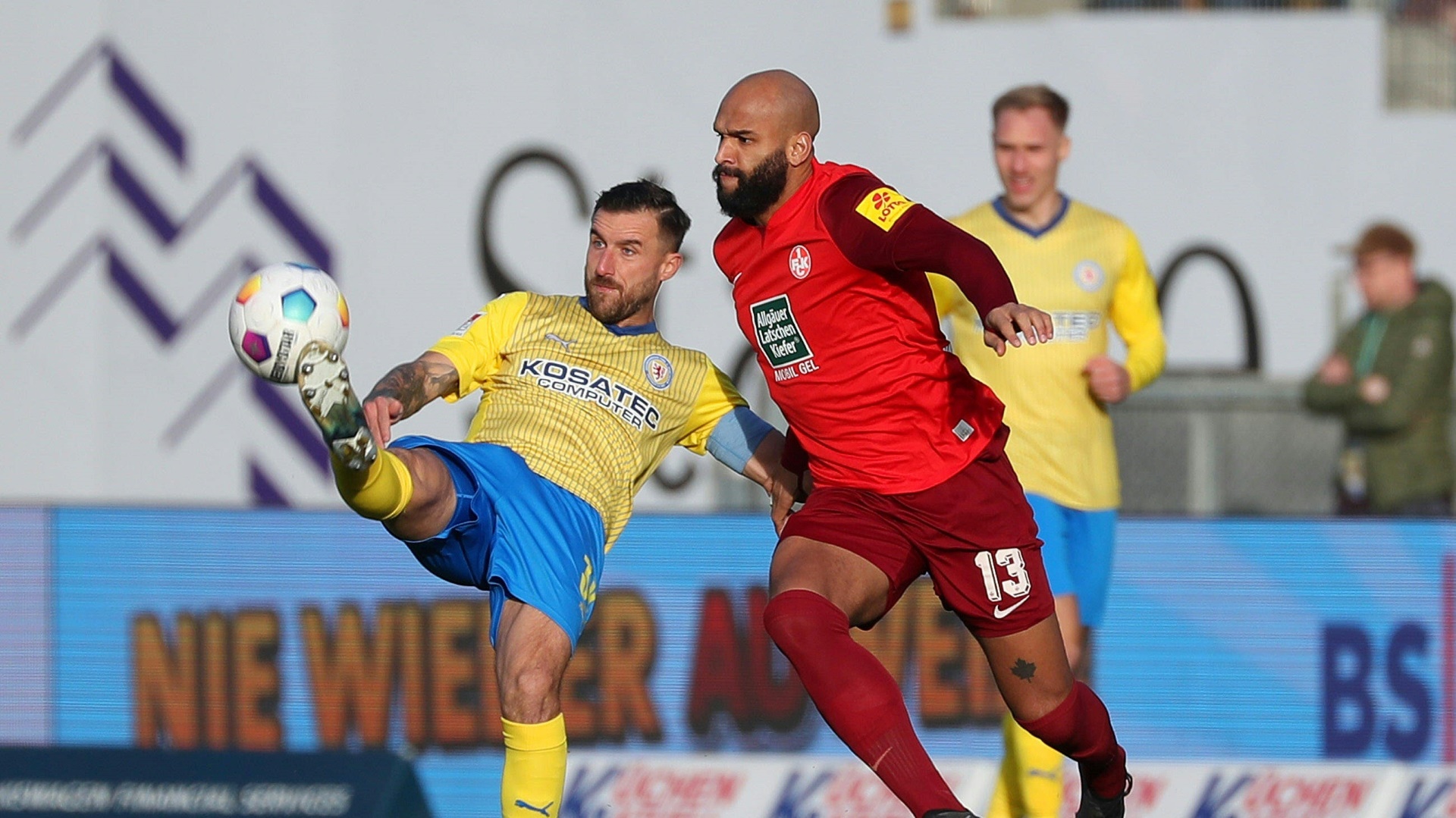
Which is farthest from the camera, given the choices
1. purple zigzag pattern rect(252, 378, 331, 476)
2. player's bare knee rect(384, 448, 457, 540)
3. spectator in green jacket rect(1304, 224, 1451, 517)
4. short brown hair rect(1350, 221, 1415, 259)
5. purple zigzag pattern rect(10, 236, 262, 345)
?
purple zigzag pattern rect(10, 236, 262, 345)

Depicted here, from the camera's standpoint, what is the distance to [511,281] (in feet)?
39.0

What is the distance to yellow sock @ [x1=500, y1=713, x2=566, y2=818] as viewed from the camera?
496 centimetres

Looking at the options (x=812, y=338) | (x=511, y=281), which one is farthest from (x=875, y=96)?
(x=812, y=338)

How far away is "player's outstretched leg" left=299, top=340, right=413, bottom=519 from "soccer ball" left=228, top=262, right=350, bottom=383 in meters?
0.07

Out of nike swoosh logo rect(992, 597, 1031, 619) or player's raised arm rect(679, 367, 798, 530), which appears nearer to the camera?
nike swoosh logo rect(992, 597, 1031, 619)

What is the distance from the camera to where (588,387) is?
5355 millimetres

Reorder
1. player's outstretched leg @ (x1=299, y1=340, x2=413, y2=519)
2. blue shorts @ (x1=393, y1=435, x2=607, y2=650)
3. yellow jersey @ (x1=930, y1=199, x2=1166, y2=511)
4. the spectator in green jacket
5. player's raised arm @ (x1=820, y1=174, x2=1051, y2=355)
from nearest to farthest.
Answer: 1. player's raised arm @ (x1=820, y1=174, x2=1051, y2=355)
2. player's outstretched leg @ (x1=299, y1=340, x2=413, y2=519)
3. blue shorts @ (x1=393, y1=435, x2=607, y2=650)
4. yellow jersey @ (x1=930, y1=199, x2=1166, y2=511)
5. the spectator in green jacket

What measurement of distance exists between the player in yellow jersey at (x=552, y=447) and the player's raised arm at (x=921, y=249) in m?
0.92

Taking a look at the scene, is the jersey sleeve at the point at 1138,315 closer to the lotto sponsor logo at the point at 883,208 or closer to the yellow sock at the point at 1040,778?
the yellow sock at the point at 1040,778

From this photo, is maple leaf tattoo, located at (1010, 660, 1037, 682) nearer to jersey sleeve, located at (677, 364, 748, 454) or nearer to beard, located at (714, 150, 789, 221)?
jersey sleeve, located at (677, 364, 748, 454)

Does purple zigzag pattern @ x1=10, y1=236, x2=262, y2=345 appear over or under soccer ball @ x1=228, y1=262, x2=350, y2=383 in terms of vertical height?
under


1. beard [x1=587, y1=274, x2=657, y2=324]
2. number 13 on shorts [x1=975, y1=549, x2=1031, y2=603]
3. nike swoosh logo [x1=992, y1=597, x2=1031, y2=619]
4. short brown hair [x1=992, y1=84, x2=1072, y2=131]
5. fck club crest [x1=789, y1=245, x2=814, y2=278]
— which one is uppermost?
short brown hair [x1=992, y1=84, x2=1072, y2=131]

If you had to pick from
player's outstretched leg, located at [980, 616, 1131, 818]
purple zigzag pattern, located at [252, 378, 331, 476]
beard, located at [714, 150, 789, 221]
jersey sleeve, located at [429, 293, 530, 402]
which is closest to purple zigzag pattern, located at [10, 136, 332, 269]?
purple zigzag pattern, located at [252, 378, 331, 476]

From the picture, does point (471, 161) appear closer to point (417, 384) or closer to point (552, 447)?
point (552, 447)
